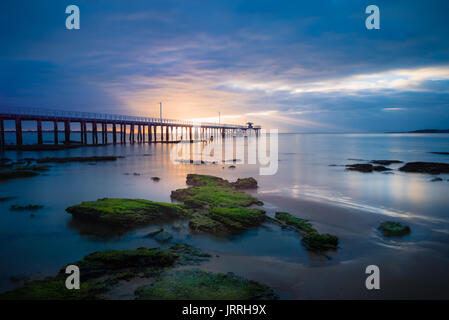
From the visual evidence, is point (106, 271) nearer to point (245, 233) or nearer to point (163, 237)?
point (163, 237)

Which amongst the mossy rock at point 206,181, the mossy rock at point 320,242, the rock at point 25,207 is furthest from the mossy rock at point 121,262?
the mossy rock at point 206,181

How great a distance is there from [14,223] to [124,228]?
3575 mm

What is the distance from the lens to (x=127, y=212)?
24.4 feet

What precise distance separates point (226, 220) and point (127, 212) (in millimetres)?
2876

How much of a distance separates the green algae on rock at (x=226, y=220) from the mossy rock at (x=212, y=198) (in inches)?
40.9

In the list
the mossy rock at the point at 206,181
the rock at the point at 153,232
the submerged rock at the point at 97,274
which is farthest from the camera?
the mossy rock at the point at 206,181

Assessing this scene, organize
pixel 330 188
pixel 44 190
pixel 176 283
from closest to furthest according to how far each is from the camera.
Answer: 1. pixel 176 283
2. pixel 44 190
3. pixel 330 188

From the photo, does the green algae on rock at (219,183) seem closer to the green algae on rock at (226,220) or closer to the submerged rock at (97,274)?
the green algae on rock at (226,220)

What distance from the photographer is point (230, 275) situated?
4.46 m

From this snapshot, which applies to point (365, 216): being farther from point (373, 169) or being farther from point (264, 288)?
point (373, 169)

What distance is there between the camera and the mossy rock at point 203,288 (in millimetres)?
3787

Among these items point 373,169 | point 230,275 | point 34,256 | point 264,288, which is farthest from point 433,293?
point 373,169

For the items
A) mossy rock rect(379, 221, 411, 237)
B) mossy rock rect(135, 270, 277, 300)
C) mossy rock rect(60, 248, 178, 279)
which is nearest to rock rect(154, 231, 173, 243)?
mossy rock rect(60, 248, 178, 279)

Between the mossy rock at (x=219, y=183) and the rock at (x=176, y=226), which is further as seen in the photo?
the mossy rock at (x=219, y=183)
